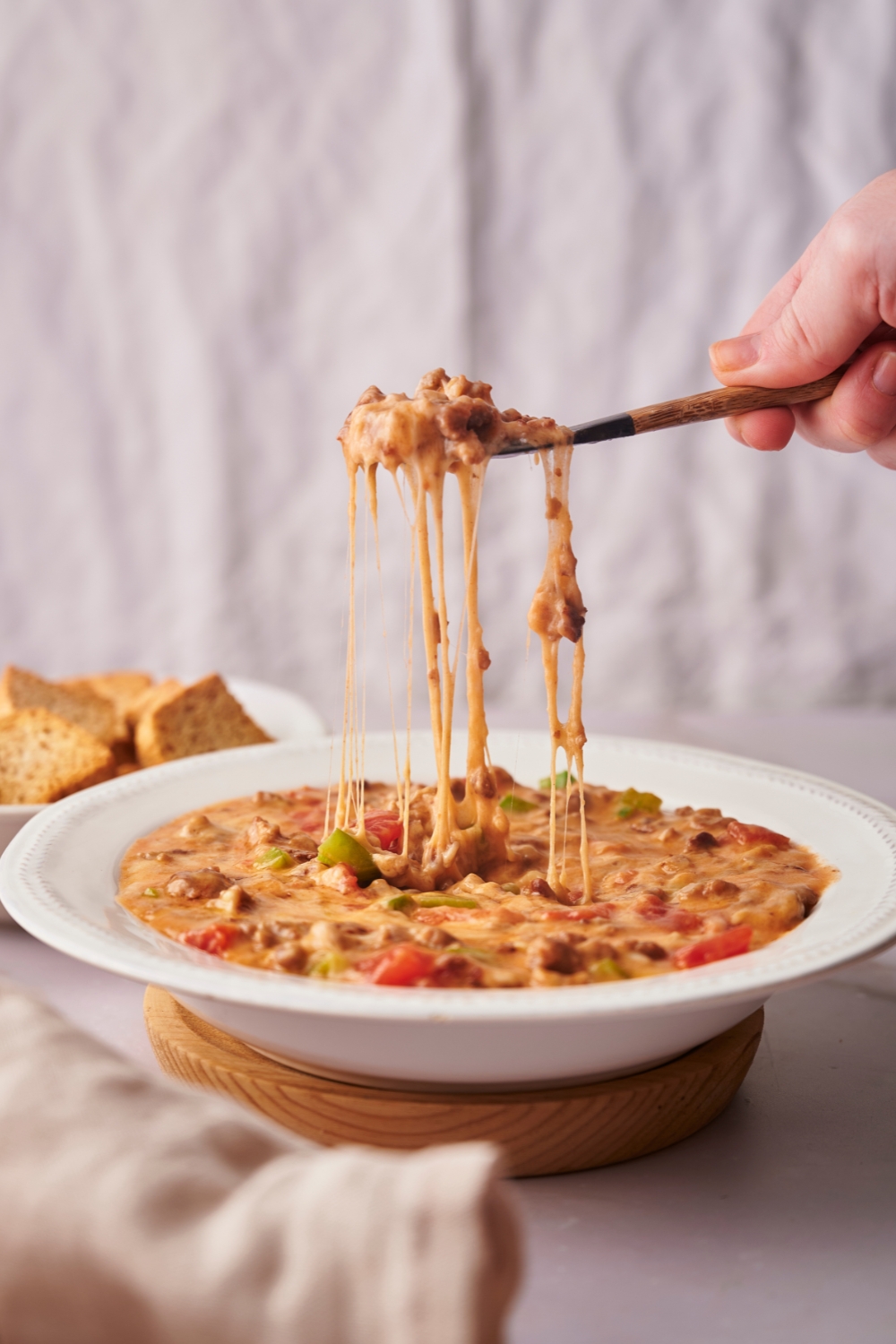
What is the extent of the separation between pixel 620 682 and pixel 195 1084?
4.06 meters

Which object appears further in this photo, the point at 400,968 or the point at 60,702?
the point at 60,702

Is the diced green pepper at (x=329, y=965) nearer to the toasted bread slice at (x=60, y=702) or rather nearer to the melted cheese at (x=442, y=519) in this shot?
the melted cheese at (x=442, y=519)

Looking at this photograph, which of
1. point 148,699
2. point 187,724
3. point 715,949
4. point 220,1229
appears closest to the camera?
point 220,1229

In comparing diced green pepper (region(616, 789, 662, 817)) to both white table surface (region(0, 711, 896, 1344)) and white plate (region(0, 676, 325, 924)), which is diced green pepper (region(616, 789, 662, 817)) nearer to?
white table surface (region(0, 711, 896, 1344))

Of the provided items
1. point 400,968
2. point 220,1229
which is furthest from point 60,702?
point 220,1229

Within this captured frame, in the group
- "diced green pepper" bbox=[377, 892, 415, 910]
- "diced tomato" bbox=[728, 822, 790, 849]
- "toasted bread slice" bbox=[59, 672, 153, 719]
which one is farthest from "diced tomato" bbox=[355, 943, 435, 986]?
"toasted bread slice" bbox=[59, 672, 153, 719]

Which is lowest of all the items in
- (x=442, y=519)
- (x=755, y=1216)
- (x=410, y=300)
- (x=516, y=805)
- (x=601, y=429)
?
(x=755, y=1216)

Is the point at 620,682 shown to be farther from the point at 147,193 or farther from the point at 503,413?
the point at 503,413

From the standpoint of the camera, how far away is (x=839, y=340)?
276 centimetres

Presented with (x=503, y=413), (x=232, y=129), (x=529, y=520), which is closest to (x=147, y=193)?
(x=232, y=129)

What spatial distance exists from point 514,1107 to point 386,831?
824 mm

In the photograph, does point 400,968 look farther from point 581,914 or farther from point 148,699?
point 148,699

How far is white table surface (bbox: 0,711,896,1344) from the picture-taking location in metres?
1.55

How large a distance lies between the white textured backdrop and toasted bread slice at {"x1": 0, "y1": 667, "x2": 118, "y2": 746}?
6.79 feet
